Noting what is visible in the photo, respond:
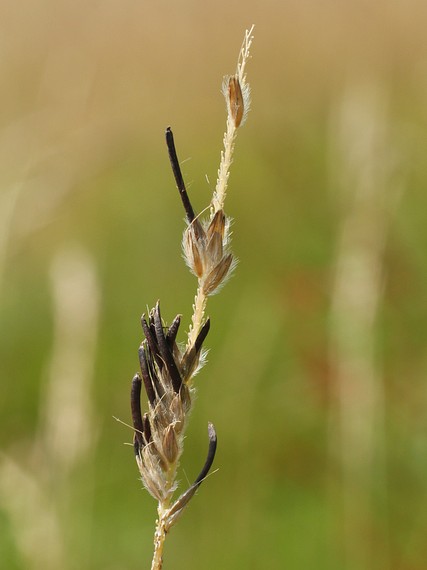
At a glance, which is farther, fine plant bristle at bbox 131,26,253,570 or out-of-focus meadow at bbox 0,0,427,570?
out-of-focus meadow at bbox 0,0,427,570

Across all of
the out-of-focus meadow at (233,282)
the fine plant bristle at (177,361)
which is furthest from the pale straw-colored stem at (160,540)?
the out-of-focus meadow at (233,282)

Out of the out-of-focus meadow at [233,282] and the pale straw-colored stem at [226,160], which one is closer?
the pale straw-colored stem at [226,160]

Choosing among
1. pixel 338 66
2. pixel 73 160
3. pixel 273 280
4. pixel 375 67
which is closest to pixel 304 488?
pixel 273 280

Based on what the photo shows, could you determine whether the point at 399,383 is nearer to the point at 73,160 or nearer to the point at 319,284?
the point at 319,284

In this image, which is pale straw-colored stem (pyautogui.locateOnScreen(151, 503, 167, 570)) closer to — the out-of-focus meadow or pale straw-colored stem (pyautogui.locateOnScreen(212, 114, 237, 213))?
pale straw-colored stem (pyautogui.locateOnScreen(212, 114, 237, 213))

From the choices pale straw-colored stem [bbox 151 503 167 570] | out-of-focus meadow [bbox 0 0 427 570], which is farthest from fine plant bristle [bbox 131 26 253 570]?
out-of-focus meadow [bbox 0 0 427 570]

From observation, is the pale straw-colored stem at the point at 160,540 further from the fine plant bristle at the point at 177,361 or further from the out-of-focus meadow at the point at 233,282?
the out-of-focus meadow at the point at 233,282

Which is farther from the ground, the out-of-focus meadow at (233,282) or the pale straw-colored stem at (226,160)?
the out-of-focus meadow at (233,282)
